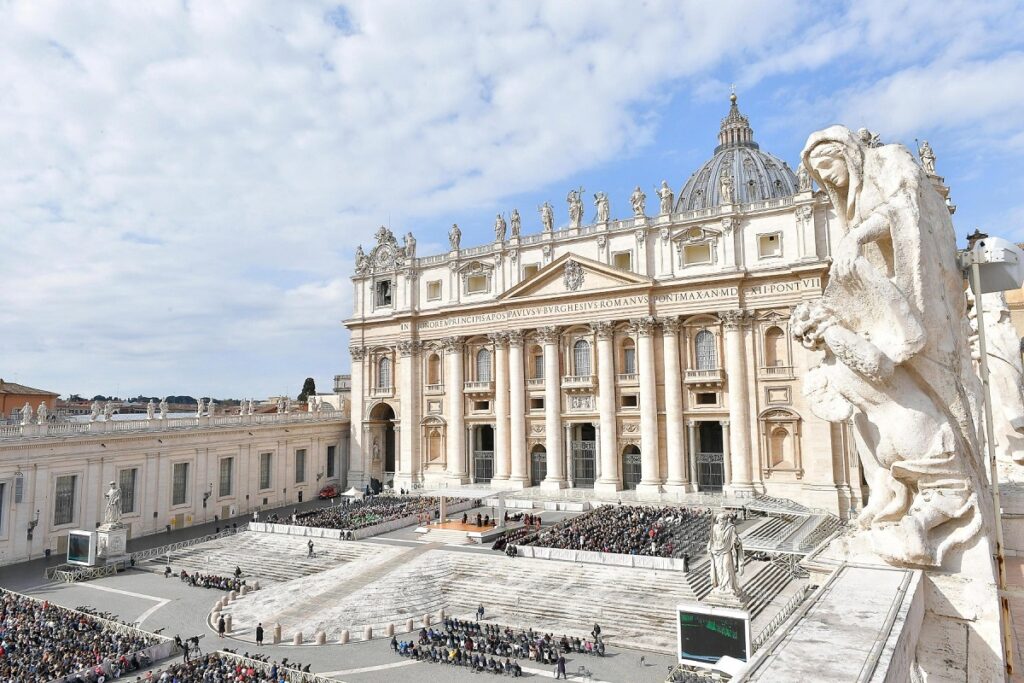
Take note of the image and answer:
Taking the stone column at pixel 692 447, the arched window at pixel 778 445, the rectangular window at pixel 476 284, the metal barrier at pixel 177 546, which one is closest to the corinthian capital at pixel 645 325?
the stone column at pixel 692 447

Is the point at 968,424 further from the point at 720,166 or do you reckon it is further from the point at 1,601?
the point at 720,166

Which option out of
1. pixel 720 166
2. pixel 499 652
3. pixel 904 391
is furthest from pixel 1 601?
pixel 720 166

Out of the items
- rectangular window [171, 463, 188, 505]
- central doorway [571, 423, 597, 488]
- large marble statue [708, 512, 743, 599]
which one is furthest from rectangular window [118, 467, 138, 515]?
large marble statue [708, 512, 743, 599]

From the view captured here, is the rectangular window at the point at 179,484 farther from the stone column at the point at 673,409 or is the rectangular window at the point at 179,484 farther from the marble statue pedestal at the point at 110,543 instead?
the stone column at the point at 673,409

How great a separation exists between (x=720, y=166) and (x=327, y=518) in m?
48.7

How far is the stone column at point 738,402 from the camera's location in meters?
36.8

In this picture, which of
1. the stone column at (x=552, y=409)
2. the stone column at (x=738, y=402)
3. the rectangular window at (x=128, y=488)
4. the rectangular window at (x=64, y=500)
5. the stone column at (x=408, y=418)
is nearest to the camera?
the rectangular window at (x=64, y=500)

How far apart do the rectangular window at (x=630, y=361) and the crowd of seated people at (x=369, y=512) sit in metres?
13.6

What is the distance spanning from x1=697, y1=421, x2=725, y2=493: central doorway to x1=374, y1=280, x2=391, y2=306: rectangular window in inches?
1064

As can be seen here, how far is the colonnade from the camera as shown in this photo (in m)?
37.9

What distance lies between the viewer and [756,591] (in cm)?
2178

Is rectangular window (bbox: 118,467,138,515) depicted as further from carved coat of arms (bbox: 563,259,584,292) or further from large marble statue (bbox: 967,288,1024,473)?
large marble statue (bbox: 967,288,1024,473)

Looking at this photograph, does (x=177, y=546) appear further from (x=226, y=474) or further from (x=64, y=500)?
(x=226, y=474)

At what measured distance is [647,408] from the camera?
39.6 meters
